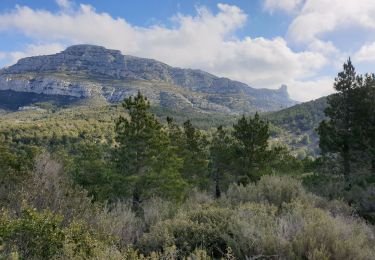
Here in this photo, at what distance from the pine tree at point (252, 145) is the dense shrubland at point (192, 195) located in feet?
0.30

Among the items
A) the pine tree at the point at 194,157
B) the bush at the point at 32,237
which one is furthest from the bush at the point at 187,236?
the pine tree at the point at 194,157

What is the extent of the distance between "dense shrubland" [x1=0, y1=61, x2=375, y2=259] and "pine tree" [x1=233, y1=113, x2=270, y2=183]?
91mm

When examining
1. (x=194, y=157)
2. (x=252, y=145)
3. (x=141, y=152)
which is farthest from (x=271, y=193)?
(x=194, y=157)

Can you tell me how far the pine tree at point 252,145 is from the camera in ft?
107

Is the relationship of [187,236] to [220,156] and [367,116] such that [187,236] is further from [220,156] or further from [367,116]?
[220,156]

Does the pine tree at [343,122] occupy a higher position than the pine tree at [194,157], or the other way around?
the pine tree at [343,122]

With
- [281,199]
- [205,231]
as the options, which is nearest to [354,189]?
[281,199]

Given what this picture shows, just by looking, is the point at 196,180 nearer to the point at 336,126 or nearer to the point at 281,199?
the point at 336,126

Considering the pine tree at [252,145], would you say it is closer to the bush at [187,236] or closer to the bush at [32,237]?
the bush at [187,236]

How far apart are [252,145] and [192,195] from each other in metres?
14.7

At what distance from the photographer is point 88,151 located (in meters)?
29.2

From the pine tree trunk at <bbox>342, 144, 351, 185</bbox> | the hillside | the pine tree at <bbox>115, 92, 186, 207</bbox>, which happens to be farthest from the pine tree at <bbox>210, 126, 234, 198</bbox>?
the hillside

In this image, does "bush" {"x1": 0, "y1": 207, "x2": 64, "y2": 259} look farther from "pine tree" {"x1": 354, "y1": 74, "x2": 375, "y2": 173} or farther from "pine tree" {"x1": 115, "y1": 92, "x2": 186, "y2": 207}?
"pine tree" {"x1": 354, "y1": 74, "x2": 375, "y2": 173}

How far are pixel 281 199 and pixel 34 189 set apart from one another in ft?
22.0
